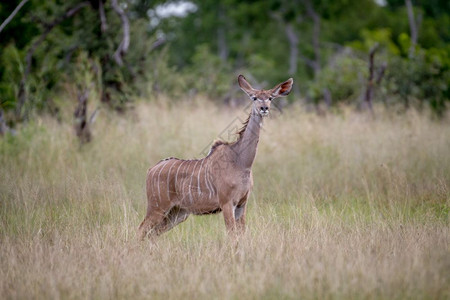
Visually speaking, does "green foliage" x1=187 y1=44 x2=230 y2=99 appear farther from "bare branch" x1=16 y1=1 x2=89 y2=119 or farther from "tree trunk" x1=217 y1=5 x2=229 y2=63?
"tree trunk" x1=217 y1=5 x2=229 y2=63

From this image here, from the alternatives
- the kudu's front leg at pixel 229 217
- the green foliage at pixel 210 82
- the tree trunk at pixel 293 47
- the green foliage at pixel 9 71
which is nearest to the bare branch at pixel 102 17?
the green foliage at pixel 9 71

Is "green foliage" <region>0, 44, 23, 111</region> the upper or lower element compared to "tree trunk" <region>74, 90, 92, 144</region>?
upper

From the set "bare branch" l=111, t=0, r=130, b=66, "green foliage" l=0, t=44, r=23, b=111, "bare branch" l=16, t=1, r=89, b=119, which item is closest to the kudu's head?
"bare branch" l=111, t=0, r=130, b=66

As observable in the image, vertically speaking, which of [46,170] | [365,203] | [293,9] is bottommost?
[365,203]

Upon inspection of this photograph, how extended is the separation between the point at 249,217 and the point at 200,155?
313cm

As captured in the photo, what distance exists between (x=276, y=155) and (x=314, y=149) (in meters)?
0.86

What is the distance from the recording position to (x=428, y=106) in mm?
14523

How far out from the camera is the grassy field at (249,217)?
14.5ft

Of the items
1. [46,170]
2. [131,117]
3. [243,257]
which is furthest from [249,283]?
[131,117]

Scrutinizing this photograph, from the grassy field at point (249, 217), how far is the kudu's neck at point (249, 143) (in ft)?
2.23

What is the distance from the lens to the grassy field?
14.5 ft

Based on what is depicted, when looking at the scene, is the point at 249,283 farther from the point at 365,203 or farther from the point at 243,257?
the point at 365,203

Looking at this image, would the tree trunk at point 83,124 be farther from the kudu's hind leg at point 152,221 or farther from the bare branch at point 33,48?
the kudu's hind leg at point 152,221

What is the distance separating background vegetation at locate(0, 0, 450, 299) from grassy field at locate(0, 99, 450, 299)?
2 cm
